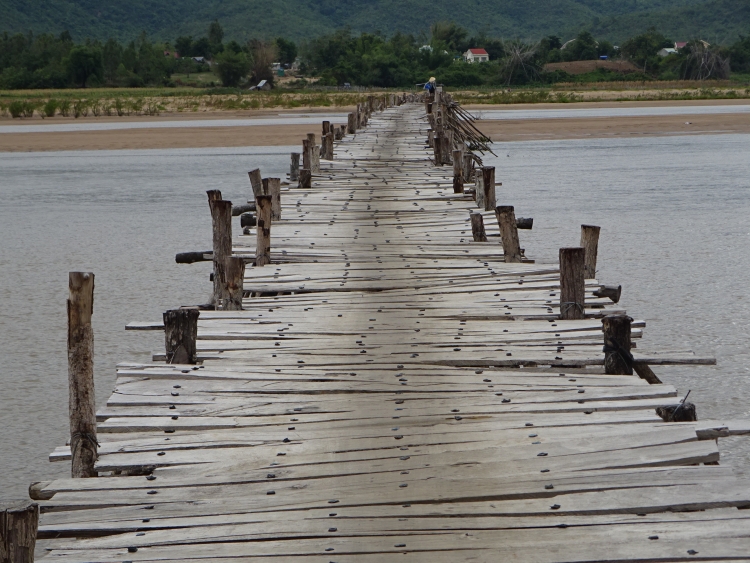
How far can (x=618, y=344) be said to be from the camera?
6.57 meters

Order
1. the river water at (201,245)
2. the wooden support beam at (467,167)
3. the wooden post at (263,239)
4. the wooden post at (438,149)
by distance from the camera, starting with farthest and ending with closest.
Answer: the wooden post at (438,149) < the wooden support beam at (467,167) < the wooden post at (263,239) < the river water at (201,245)

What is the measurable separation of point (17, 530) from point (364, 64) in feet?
338

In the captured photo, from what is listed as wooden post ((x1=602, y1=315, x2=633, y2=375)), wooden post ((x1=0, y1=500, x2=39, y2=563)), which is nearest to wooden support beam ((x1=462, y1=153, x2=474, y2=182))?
wooden post ((x1=602, y1=315, x2=633, y2=375))

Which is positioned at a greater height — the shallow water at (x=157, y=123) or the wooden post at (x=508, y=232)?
the wooden post at (x=508, y=232)

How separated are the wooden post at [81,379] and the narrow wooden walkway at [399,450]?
0.11m

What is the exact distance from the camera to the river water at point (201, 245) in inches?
387

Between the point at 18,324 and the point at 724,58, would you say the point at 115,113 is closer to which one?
the point at 18,324

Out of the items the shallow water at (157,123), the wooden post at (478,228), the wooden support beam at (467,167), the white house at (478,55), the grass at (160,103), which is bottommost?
the shallow water at (157,123)

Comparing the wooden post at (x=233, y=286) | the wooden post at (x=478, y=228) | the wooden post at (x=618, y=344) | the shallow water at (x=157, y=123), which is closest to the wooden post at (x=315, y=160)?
the wooden post at (x=478, y=228)

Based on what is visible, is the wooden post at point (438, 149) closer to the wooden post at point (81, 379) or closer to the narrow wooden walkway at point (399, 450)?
the narrow wooden walkway at point (399, 450)

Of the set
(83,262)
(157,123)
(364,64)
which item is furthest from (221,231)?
(364,64)

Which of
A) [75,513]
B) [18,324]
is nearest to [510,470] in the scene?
[75,513]

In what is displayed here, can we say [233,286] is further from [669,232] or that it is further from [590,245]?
[669,232]

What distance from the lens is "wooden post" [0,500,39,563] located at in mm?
3998
